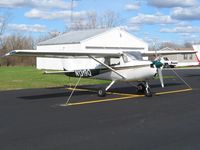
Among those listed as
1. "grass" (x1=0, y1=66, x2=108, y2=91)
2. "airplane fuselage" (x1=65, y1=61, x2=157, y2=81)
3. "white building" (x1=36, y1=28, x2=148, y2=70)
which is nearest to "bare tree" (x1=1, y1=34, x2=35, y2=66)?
"white building" (x1=36, y1=28, x2=148, y2=70)

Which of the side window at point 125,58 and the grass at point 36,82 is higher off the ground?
the side window at point 125,58

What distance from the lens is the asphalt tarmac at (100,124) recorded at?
681 cm

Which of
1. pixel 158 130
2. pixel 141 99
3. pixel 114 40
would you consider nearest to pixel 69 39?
pixel 114 40

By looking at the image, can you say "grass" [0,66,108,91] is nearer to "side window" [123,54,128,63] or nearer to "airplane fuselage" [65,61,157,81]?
"airplane fuselage" [65,61,157,81]

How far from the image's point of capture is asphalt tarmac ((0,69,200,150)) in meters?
6.81

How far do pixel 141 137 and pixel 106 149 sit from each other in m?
1.22

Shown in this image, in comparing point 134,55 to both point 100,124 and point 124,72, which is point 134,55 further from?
point 100,124

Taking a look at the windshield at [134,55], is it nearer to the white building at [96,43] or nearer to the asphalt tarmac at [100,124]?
the asphalt tarmac at [100,124]

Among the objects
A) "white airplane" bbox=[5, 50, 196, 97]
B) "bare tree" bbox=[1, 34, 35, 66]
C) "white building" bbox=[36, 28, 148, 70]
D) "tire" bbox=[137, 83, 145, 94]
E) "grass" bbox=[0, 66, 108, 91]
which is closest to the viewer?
"white airplane" bbox=[5, 50, 196, 97]

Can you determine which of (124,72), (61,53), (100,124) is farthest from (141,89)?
(100,124)

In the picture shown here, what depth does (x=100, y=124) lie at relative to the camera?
882 cm

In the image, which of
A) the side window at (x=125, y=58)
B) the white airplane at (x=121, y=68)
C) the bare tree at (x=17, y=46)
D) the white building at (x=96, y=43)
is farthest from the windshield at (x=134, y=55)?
the bare tree at (x=17, y=46)

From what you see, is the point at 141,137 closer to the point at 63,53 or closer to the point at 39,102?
the point at 39,102

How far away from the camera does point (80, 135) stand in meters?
7.59
